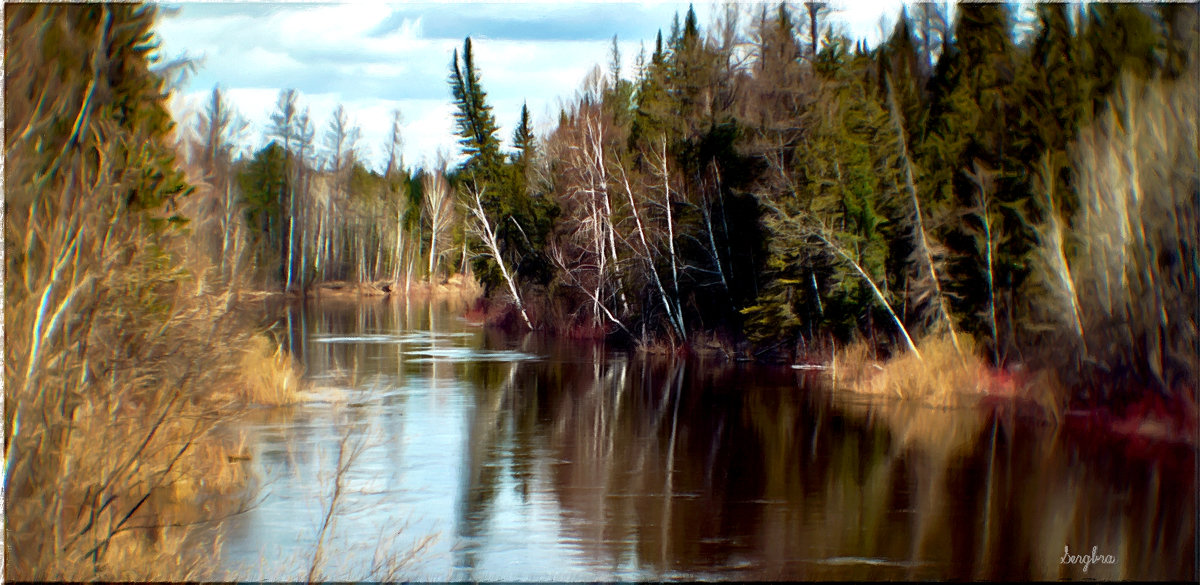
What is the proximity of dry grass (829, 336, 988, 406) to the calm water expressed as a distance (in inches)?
47.7

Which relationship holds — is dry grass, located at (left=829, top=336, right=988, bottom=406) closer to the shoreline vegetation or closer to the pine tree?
the shoreline vegetation

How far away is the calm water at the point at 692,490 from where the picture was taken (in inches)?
529

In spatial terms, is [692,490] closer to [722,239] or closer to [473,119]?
Answer: [722,239]

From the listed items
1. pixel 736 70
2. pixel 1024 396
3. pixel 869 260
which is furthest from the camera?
pixel 736 70

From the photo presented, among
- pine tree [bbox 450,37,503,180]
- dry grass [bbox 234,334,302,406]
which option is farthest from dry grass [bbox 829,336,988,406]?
pine tree [bbox 450,37,503,180]

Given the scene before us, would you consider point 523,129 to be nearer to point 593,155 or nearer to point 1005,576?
point 593,155

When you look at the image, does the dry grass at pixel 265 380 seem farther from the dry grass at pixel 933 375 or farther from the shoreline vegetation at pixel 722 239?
the dry grass at pixel 933 375

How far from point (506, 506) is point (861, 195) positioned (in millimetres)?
A: 16119

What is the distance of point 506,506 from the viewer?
16.2 metres

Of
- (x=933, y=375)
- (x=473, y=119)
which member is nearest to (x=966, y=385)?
(x=933, y=375)

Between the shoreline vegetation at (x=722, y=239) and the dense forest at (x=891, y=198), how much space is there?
3.7 inches

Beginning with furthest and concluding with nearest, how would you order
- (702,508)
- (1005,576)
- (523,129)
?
(523,129) < (702,508) < (1005,576)

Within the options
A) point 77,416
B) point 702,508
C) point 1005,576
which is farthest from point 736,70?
point 77,416

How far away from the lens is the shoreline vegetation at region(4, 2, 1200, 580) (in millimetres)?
9641
